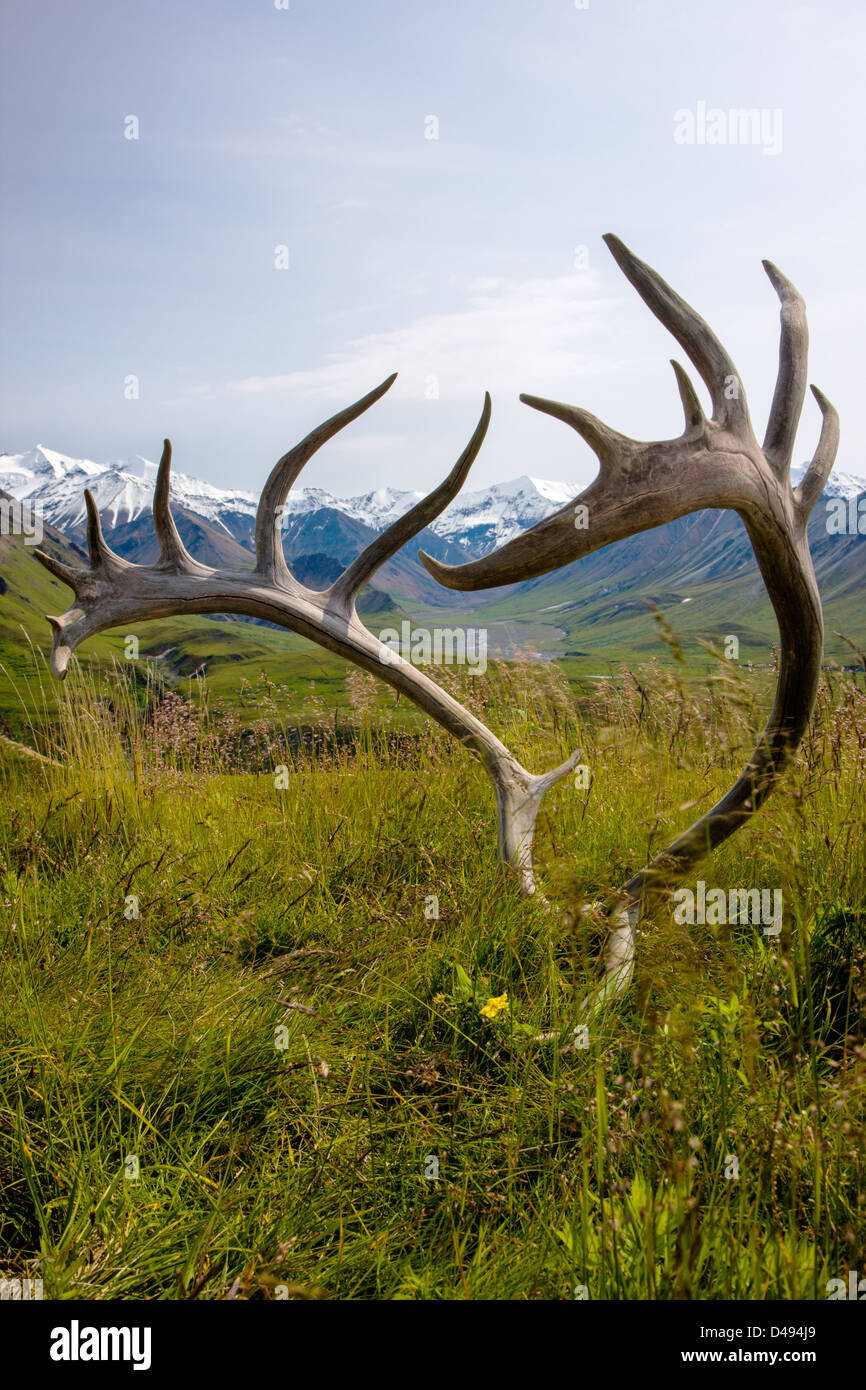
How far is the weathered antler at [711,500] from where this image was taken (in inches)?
83.0

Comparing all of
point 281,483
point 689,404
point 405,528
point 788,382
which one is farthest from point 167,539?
point 788,382

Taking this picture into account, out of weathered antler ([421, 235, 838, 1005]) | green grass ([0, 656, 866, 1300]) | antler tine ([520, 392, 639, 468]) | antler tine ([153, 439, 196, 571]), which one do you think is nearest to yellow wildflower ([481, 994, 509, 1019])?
green grass ([0, 656, 866, 1300])

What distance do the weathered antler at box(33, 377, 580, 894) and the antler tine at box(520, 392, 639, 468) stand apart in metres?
1.09

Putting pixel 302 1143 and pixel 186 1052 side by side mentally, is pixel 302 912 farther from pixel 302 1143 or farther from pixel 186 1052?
pixel 302 1143

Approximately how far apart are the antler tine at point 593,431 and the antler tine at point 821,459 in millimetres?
1024

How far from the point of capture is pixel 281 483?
11.5 ft

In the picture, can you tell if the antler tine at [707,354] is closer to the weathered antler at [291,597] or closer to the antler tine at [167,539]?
the weathered antler at [291,597]

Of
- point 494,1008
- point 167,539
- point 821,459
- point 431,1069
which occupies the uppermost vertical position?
point 821,459

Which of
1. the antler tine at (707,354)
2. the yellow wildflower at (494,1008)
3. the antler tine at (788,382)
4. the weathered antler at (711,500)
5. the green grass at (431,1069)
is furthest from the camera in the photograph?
the antler tine at (788,382)

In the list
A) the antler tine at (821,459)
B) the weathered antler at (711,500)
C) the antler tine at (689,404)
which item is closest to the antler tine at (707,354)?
the weathered antler at (711,500)

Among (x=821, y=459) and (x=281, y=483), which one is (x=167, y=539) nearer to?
(x=281, y=483)

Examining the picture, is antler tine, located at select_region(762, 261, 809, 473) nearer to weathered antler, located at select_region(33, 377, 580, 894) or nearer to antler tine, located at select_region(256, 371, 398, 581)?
→ weathered antler, located at select_region(33, 377, 580, 894)

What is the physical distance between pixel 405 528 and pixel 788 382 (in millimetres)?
1759
